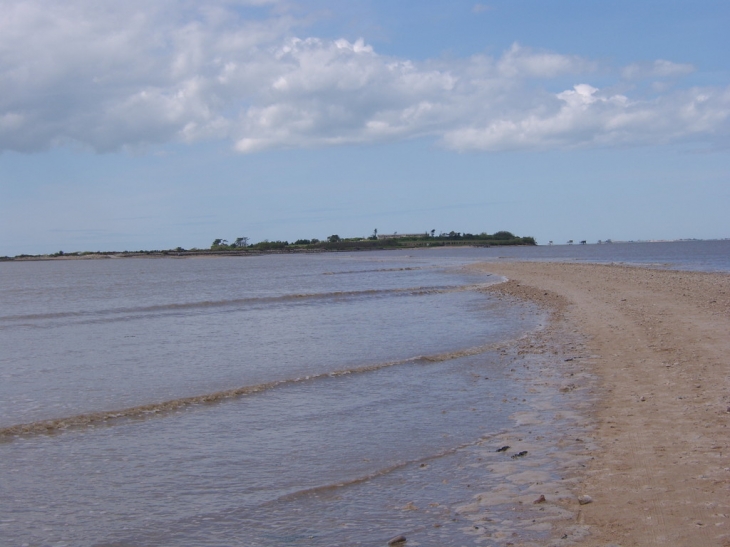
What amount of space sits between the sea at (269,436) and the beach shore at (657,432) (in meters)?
0.63

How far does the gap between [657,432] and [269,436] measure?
5.26 metres

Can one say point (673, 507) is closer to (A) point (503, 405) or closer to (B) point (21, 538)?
(A) point (503, 405)

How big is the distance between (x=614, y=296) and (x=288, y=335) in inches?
556

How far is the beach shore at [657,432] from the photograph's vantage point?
5875 millimetres

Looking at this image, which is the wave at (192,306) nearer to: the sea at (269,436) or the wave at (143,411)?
the sea at (269,436)

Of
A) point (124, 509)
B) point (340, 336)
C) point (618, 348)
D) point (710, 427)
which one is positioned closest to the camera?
point (124, 509)

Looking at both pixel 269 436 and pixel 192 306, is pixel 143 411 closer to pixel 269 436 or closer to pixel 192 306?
pixel 269 436

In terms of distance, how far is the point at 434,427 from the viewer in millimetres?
9875

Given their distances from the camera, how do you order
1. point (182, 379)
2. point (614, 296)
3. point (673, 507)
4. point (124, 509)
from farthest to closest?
1. point (614, 296)
2. point (182, 379)
3. point (124, 509)
4. point (673, 507)

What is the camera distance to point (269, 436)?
9.73 metres

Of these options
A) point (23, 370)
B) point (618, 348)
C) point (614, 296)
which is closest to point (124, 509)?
point (23, 370)

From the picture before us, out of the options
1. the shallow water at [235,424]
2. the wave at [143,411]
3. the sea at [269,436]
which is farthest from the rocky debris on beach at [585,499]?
the wave at [143,411]

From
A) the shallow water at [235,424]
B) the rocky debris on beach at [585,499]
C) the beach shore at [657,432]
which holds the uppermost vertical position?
the beach shore at [657,432]

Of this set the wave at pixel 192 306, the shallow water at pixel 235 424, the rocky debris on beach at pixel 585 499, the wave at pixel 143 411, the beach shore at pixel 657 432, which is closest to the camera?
the beach shore at pixel 657 432
